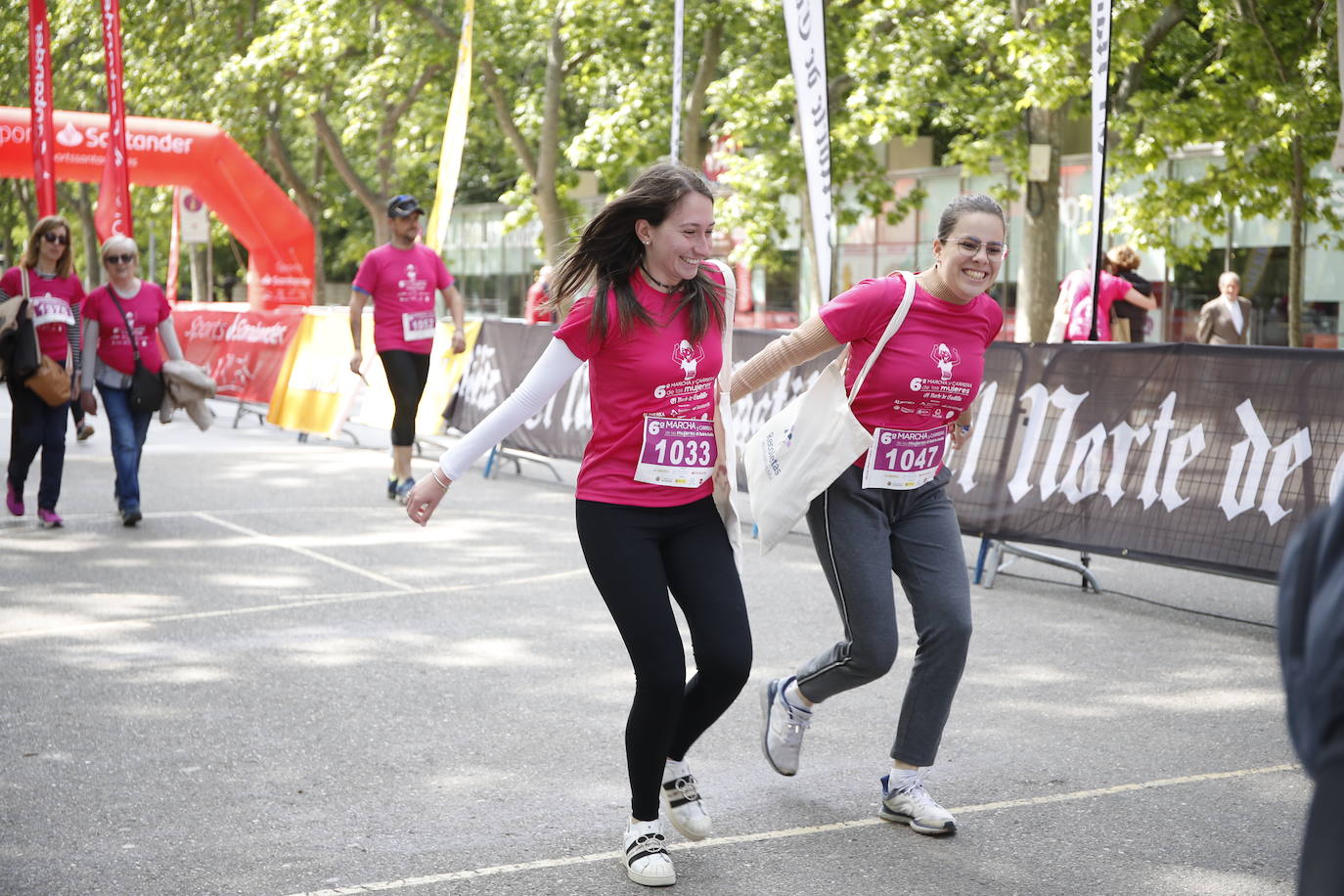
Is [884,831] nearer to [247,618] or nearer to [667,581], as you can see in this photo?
[667,581]

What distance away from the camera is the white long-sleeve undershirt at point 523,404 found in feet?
13.6

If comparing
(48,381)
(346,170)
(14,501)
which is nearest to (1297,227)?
(48,381)

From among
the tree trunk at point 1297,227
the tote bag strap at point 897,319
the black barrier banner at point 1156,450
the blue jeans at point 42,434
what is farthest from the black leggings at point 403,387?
the tree trunk at point 1297,227

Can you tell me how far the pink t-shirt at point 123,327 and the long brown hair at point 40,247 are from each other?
24 centimetres

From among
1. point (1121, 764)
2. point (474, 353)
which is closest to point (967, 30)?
point (474, 353)

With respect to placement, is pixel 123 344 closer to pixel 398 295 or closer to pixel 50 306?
pixel 50 306

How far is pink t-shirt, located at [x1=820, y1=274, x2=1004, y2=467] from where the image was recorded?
461 centimetres

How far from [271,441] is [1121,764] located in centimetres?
1230

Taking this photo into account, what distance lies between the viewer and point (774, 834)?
455 centimetres

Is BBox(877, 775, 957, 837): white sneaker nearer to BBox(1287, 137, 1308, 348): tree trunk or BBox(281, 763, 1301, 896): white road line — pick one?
BBox(281, 763, 1301, 896): white road line

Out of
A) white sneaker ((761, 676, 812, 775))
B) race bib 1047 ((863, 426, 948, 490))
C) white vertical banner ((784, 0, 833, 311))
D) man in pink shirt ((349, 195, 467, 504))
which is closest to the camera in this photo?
race bib 1047 ((863, 426, 948, 490))

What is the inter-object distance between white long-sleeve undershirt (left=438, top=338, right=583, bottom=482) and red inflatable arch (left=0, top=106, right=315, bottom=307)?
67.5 feet

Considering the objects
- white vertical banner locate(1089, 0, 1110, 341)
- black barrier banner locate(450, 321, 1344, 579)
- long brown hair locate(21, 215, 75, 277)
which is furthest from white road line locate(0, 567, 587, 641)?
white vertical banner locate(1089, 0, 1110, 341)

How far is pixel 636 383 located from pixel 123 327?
695cm
